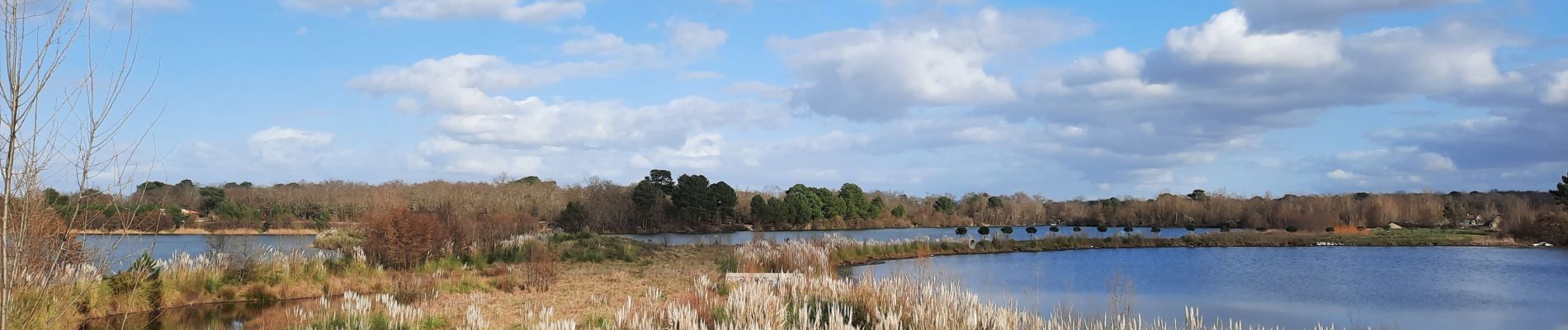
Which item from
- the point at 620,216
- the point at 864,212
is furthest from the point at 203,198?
the point at 864,212

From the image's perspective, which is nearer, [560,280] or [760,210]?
[560,280]

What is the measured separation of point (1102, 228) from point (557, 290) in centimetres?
4448

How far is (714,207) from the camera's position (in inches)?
2517

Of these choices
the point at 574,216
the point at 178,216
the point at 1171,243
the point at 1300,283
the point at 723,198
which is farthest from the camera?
the point at 723,198

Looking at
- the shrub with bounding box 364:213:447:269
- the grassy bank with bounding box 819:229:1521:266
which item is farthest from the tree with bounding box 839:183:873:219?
the shrub with bounding box 364:213:447:269

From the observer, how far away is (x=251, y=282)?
48.3ft

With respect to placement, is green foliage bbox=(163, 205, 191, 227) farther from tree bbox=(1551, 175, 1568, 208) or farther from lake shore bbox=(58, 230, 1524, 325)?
tree bbox=(1551, 175, 1568, 208)

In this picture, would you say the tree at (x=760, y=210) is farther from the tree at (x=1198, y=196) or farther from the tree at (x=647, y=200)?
the tree at (x=1198, y=196)

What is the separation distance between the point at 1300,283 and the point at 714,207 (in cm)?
4685

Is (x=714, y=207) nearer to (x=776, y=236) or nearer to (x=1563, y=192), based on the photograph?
(x=776, y=236)

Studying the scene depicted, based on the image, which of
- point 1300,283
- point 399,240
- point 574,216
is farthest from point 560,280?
point 574,216

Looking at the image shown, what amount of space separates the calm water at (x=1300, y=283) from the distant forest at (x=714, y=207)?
18.0m

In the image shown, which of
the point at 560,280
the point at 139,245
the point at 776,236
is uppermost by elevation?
Answer: the point at 139,245

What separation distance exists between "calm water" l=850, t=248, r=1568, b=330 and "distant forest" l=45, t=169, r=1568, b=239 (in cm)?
1797
